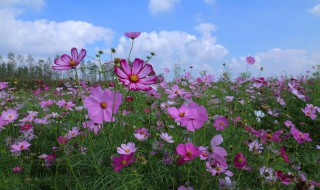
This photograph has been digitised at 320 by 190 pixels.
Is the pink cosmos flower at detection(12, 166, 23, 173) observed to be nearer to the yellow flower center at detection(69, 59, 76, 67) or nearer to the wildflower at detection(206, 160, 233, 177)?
the yellow flower center at detection(69, 59, 76, 67)

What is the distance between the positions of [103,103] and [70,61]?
0.26m

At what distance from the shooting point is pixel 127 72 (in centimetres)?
133

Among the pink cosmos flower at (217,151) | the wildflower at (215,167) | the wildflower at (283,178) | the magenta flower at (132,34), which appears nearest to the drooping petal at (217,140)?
the pink cosmos flower at (217,151)

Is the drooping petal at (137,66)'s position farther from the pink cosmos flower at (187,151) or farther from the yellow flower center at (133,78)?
the pink cosmos flower at (187,151)

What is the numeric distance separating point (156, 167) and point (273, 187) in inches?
26.0

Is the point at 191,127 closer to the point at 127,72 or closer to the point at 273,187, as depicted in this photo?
the point at 127,72

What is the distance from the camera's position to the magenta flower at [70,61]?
1.40 meters

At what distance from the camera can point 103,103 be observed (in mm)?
1372

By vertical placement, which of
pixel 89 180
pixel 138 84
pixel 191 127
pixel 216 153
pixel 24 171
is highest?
pixel 138 84

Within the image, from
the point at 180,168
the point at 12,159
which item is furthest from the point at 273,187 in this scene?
the point at 12,159

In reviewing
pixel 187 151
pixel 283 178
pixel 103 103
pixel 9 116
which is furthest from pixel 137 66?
pixel 9 116

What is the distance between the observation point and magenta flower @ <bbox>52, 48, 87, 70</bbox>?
140 centimetres

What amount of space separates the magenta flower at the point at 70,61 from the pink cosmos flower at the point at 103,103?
16 cm

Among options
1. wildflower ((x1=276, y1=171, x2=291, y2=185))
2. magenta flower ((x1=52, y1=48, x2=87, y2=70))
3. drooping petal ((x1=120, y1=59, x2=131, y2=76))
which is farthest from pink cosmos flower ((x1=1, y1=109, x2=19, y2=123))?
wildflower ((x1=276, y1=171, x2=291, y2=185))
